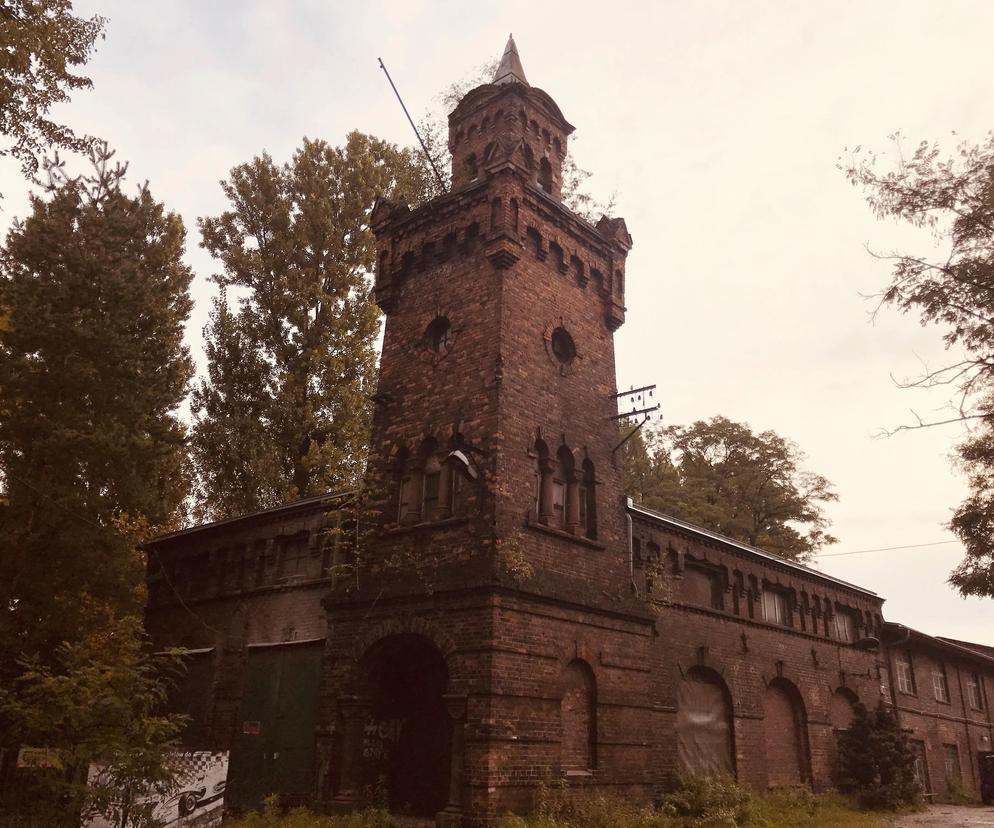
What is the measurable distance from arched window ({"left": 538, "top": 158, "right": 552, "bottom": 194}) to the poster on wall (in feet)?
42.3

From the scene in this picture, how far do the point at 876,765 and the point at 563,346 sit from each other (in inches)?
528

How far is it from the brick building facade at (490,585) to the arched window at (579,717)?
37 millimetres

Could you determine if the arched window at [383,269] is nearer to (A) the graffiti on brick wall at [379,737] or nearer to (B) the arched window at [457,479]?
(B) the arched window at [457,479]

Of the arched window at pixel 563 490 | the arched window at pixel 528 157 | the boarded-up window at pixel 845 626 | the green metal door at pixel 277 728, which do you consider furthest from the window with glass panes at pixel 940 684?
the arched window at pixel 528 157

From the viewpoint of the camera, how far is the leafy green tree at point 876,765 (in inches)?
765

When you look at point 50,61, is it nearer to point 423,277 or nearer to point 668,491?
point 423,277

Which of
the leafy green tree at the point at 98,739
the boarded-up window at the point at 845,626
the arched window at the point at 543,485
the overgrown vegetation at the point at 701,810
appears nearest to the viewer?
the leafy green tree at the point at 98,739

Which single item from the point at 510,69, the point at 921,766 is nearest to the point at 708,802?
the point at 921,766

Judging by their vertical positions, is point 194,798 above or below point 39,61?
below

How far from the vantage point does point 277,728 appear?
1530 cm

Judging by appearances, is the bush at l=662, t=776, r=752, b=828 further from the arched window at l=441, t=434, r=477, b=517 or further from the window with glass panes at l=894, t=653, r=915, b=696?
the window with glass panes at l=894, t=653, r=915, b=696

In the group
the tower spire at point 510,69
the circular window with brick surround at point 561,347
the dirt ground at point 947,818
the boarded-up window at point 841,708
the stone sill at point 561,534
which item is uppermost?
the tower spire at point 510,69

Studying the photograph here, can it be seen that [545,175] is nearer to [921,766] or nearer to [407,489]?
[407,489]

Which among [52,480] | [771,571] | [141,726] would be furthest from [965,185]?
[52,480]
